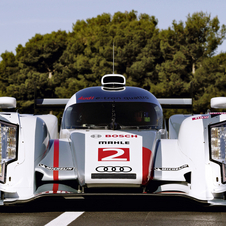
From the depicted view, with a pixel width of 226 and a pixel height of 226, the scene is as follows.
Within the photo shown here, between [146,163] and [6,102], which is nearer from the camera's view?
[146,163]

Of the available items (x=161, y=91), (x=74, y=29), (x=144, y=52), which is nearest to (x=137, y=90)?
(x=161, y=91)

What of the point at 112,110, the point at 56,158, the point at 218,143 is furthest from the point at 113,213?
the point at 112,110

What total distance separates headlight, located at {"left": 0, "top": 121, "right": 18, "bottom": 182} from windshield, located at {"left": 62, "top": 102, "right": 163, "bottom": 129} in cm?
155

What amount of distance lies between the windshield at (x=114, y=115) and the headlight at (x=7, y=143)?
5.07 feet

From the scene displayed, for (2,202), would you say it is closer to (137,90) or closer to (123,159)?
(123,159)

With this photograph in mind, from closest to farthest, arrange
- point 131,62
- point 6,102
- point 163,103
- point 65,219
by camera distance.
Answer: point 65,219 → point 6,102 → point 163,103 → point 131,62

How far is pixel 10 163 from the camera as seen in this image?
499cm

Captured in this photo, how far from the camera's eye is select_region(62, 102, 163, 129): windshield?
22.1ft

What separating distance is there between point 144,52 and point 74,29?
2204 cm

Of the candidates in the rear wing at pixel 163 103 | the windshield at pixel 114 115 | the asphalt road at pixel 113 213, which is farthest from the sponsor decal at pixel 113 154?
the rear wing at pixel 163 103

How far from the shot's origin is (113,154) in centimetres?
499

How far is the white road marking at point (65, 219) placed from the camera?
4445mm

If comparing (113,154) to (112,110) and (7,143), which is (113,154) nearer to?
(7,143)

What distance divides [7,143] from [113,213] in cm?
144
